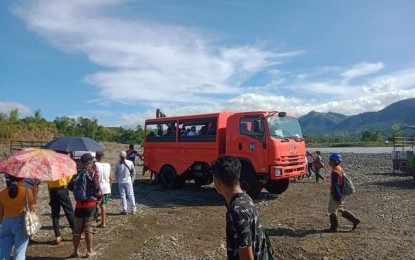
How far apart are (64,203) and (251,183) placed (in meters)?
5.80

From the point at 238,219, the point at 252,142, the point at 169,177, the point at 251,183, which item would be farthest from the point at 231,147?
the point at 238,219

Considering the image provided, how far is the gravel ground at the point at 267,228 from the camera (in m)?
6.77

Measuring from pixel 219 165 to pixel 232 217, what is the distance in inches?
16.8

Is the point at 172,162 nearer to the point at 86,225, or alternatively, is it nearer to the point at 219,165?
the point at 86,225

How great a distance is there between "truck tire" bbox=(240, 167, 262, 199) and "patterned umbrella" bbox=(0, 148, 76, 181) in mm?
6423

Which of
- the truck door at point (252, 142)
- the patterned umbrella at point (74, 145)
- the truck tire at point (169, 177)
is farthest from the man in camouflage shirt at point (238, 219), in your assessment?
the truck tire at point (169, 177)

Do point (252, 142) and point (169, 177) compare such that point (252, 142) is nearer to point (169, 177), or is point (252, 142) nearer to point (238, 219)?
point (169, 177)

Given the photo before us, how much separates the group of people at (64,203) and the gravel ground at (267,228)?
1.58 feet

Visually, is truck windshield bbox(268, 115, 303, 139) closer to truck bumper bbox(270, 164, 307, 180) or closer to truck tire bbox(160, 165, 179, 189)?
truck bumper bbox(270, 164, 307, 180)

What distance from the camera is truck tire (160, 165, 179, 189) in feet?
46.1

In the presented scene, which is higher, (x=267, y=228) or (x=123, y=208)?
(x=123, y=208)

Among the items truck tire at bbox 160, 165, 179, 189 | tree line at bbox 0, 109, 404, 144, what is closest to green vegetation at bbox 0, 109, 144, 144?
tree line at bbox 0, 109, 404, 144

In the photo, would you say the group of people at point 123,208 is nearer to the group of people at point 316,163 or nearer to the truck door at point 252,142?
the truck door at point 252,142

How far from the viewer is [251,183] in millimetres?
11398
